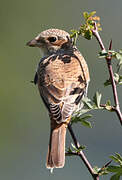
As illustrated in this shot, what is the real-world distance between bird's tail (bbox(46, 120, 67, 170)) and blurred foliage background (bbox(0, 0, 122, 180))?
134 inches

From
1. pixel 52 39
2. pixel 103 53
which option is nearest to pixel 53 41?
pixel 52 39

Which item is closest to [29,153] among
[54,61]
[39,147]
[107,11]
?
[39,147]

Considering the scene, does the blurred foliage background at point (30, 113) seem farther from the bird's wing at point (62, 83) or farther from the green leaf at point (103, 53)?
the green leaf at point (103, 53)

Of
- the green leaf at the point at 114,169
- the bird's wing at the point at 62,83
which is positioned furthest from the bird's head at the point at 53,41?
the green leaf at the point at 114,169

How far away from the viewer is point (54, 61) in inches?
172

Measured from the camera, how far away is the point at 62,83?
4184mm

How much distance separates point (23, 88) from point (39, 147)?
1.16m

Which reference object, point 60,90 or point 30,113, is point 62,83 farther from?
point 30,113

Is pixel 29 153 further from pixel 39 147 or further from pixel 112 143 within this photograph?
pixel 112 143

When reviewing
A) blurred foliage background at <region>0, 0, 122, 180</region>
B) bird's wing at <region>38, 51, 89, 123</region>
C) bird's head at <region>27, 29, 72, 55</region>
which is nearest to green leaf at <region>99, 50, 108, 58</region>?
bird's wing at <region>38, 51, 89, 123</region>

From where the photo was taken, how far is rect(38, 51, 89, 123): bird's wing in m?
3.99

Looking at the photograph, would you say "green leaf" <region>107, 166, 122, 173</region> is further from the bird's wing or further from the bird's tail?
the bird's wing

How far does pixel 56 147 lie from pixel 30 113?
16.1 ft

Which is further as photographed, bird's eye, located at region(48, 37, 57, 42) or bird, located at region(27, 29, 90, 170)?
bird's eye, located at region(48, 37, 57, 42)
